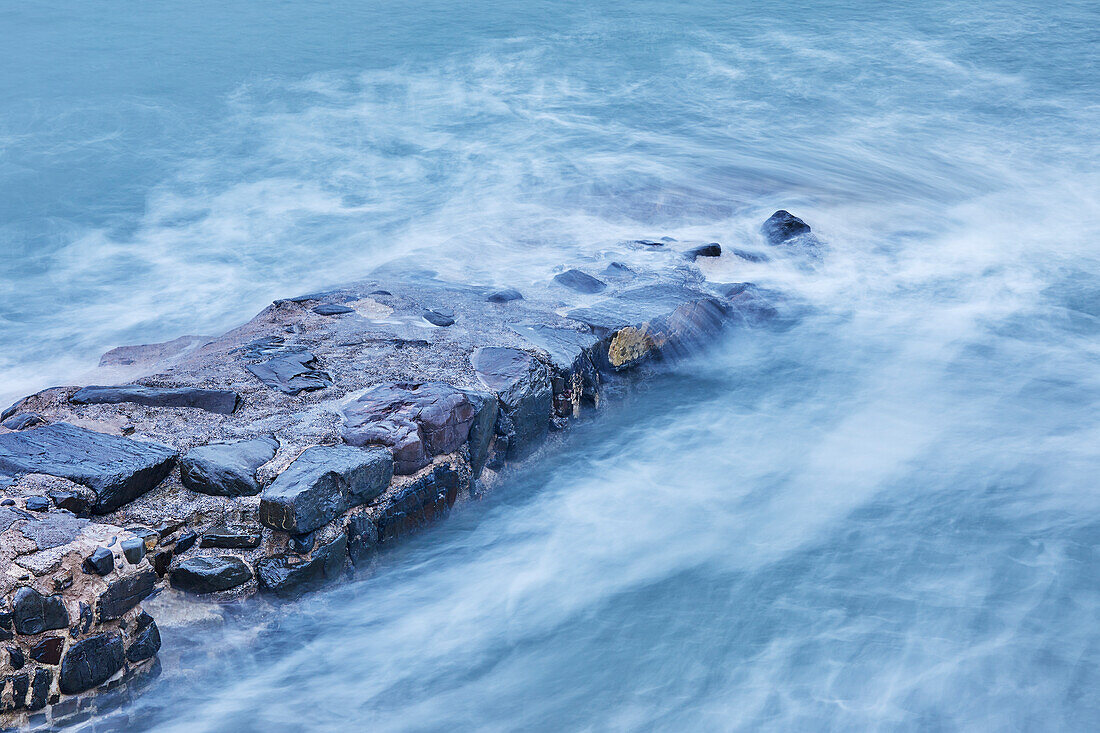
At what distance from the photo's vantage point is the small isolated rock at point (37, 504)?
4.27 meters

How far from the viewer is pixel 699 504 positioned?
5.62 metres

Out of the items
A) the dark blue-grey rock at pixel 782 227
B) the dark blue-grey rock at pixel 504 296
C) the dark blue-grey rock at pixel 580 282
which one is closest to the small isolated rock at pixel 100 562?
the dark blue-grey rock at pixel 504 296

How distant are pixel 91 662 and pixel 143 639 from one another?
22 cm

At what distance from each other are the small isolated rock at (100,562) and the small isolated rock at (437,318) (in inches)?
114

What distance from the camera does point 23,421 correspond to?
5059mm

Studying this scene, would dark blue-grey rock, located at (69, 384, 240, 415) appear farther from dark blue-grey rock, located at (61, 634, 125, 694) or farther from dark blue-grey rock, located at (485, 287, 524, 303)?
dark blue-grey rock, located at (485, 287, 524, 303)

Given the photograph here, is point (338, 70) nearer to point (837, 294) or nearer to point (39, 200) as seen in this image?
point (39, 200)

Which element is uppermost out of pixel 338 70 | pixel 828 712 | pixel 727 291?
pixel 338 70

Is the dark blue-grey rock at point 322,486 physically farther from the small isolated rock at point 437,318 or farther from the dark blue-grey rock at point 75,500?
the small isolated rock at point 437,318

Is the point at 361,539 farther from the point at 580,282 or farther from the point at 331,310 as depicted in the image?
the point at 580,282

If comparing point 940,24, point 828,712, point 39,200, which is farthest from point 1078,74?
point 39,200

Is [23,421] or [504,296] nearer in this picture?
[23,421]

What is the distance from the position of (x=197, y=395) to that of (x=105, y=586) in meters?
1.54

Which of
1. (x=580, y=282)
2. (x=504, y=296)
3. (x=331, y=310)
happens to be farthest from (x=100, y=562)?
(x=580, y=282)
